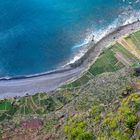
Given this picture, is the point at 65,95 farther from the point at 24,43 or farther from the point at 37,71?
the point at 24,43

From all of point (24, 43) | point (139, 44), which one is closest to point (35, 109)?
point (24, 43)

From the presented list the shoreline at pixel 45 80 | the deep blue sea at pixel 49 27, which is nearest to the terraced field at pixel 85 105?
the shoreline at pixel 45 80

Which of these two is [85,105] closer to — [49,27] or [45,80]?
[45,80]

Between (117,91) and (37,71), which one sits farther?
(37,71)

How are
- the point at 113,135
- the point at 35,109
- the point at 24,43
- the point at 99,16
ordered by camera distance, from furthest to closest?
the point at 99,16 < the point at 24,43 < the point at 35,109 < the point at 113,135

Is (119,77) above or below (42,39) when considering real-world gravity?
below

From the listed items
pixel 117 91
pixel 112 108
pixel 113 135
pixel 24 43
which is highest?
pixel 24 43

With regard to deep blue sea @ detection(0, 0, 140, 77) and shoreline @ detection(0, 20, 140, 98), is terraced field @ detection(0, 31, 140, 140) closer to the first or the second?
shoreline @ detection(0, 20, 140, 98)

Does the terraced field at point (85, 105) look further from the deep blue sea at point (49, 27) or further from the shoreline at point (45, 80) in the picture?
the deep blue sea at point (49, 27)

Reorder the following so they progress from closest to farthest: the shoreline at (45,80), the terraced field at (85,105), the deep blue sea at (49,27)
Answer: the terraced field at (85,105) → the shoreline at (45,80) → the deep blue sea at (49,27)
